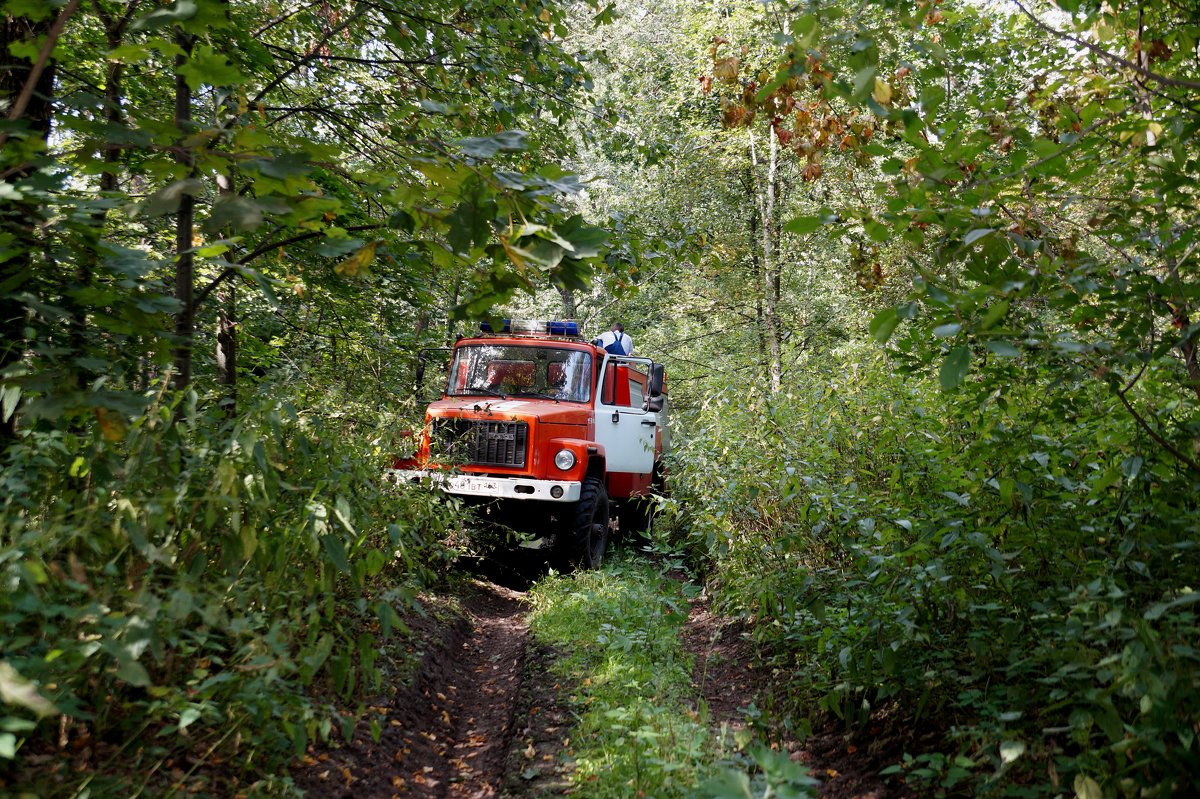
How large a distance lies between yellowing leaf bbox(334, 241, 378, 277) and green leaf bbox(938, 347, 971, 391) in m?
1.78

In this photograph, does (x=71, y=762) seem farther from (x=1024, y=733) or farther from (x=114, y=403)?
(x=1024, y=733)

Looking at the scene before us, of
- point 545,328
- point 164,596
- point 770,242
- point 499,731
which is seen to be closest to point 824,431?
point 499,731

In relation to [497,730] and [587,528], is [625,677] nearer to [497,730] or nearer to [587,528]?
[497,730]

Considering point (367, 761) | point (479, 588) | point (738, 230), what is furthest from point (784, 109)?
point (738, 230)

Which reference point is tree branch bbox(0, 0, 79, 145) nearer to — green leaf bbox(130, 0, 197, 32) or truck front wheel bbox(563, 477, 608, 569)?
green leaf bbox(130, 0, 197, 32)

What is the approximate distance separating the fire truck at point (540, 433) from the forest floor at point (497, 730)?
1.83 metres

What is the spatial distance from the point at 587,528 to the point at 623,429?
2.01 meters

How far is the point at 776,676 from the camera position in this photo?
4.82 meters

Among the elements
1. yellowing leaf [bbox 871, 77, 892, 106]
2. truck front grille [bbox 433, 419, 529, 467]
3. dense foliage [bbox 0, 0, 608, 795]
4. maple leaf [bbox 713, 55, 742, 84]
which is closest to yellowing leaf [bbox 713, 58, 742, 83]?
maple leaf [bbox 713, 55, 742, 84]

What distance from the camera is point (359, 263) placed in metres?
2.63

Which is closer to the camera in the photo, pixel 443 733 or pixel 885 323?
pixel 885 323

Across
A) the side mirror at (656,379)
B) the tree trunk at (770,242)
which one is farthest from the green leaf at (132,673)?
the tree trunk at (770,242)

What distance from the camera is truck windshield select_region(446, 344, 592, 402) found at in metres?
9.34

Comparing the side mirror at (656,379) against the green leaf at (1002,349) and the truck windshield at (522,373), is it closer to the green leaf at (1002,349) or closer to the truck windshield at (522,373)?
the truck windshield at (522,373)
